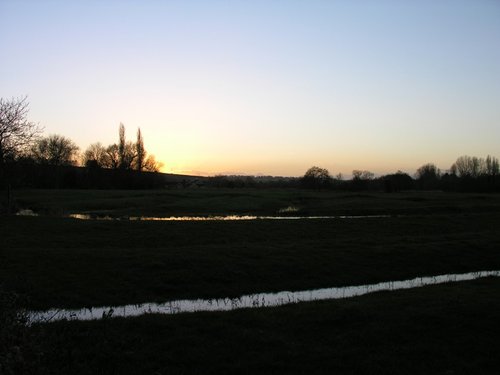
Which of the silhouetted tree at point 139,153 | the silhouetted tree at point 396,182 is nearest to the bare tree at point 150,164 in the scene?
the silhouetted tree at point 139,153

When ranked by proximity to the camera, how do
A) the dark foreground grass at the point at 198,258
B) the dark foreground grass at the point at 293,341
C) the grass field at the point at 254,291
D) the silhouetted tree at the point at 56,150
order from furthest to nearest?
the silhouetted tree at the point at 56,150, the dark foreground grass at the point at 198,258, the grass field at the point at 254,291, the dark foreground grass at the point at 293,341

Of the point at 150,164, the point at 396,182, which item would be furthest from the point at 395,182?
the point at 150,164

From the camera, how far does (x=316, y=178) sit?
167875mm

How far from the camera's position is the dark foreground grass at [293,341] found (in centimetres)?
972

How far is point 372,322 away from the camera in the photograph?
42.0ft

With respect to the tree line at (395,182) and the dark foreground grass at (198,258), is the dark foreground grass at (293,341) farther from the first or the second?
the tree line at (395,182)

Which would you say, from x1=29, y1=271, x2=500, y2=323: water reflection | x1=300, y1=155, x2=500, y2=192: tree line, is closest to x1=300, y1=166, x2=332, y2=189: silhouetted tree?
x1=300, y1=155, x2=500, y2=192: tree line

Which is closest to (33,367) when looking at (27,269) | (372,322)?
(372,322)

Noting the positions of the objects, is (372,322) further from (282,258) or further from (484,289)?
(282,258)

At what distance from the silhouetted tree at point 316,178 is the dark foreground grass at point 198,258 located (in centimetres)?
12707

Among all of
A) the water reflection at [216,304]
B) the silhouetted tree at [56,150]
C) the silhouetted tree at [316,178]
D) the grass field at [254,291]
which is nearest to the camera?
the grass field at [254,291]

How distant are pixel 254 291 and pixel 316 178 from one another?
15093 cm

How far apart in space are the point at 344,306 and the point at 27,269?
48.4ft

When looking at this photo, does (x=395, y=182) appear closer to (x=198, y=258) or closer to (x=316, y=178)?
(x=316, y=178)
